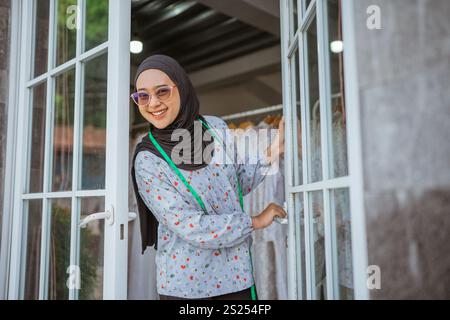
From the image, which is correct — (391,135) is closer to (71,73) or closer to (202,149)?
(202,149)

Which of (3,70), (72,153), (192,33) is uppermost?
(192,33)

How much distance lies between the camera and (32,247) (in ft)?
6.20

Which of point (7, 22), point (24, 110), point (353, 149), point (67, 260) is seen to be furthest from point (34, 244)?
point (353, 149)

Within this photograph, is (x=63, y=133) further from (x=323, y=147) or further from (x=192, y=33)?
(x=192, y=33)

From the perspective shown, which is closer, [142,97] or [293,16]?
[293,16]

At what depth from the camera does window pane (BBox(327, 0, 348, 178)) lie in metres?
1.02

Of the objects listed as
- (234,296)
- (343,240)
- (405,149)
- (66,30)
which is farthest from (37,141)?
(405,149)

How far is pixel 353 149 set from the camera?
2.98 ft

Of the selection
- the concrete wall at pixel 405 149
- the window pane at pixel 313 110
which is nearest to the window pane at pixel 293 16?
the window pane at pixel 313 110

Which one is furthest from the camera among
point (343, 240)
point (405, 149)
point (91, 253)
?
point (91, 253)

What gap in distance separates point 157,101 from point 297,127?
63 centimetres

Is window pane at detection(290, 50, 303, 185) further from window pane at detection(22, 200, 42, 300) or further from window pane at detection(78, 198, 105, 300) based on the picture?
window pane at detection(22, 200, 42, 300)

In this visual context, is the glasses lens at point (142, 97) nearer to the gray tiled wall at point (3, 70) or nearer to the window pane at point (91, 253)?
the window pane at point (91, 253)
